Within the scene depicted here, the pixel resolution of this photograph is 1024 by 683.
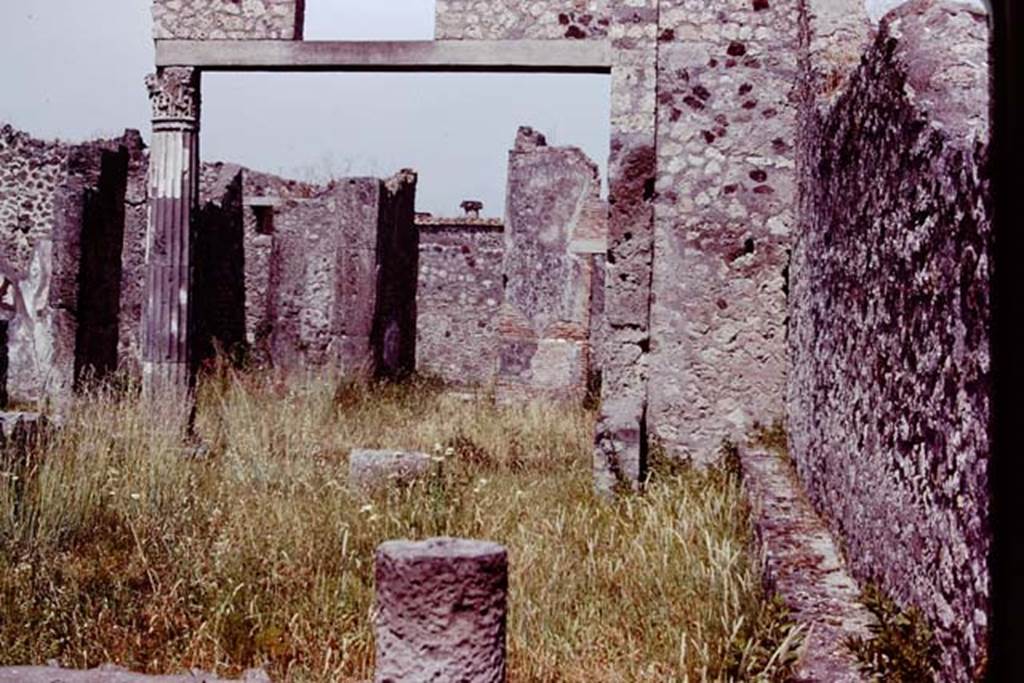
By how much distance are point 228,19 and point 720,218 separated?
4.32 m

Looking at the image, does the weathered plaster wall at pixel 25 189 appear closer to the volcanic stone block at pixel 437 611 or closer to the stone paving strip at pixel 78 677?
the stone paving strip at pixel 78 677

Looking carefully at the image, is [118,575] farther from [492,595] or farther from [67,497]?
[492,595]

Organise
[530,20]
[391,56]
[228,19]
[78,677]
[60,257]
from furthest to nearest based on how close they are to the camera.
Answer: [60,257]
[228,19]
[391,56]
[530,20]
[78,677]

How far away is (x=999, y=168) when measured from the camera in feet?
3.12

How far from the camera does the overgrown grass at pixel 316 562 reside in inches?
146

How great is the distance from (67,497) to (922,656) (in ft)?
13.9

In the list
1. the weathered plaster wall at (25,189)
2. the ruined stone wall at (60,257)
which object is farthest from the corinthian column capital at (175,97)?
the weathered plaster wall at (25,189)

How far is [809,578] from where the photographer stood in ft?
10.7

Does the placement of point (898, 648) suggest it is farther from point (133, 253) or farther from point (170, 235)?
A: point (133, 253)

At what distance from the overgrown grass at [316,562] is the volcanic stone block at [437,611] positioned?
75 cm

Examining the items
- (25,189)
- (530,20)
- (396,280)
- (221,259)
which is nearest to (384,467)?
(530,20)

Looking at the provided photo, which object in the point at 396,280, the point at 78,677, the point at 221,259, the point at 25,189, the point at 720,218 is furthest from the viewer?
the point at 221,259

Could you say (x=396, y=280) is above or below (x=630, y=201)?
below

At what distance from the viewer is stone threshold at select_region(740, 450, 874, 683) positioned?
254 cm
